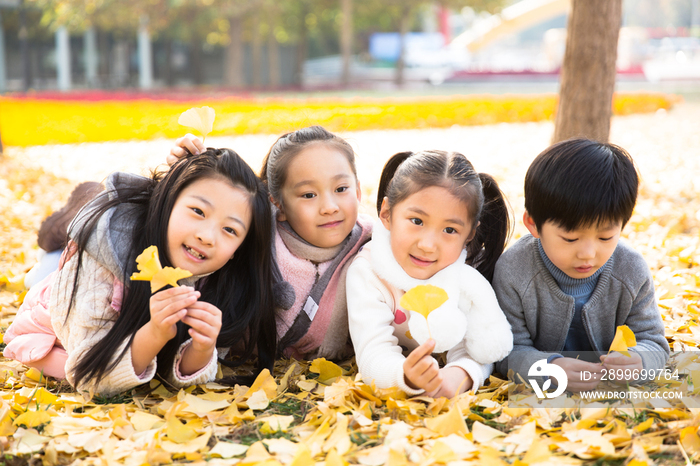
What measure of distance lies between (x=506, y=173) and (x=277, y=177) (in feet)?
16.4

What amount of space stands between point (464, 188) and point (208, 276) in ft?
3.18

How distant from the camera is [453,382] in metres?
2.09

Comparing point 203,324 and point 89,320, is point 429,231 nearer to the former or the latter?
point 203,324

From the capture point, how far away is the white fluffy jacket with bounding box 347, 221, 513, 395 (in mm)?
2125

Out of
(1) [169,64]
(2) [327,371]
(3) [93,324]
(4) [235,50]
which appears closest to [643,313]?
(2) [327,371]

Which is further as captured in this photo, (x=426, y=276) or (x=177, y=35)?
(x=177, y=35)

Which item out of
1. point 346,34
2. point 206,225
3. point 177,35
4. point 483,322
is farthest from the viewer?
point 177,35

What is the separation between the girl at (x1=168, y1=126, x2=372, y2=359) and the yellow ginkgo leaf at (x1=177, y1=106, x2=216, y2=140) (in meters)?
0.08

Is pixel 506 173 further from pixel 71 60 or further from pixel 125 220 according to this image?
pixel 71 60

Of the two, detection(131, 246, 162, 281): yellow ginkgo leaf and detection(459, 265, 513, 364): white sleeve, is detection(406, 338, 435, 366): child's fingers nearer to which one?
detection(459, 265, 513, 364): white sleeve

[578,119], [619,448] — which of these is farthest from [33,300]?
[578,119]

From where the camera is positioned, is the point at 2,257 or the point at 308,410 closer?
the point at 308,410

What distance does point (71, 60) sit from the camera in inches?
1150

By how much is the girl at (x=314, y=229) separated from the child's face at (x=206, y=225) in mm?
297
